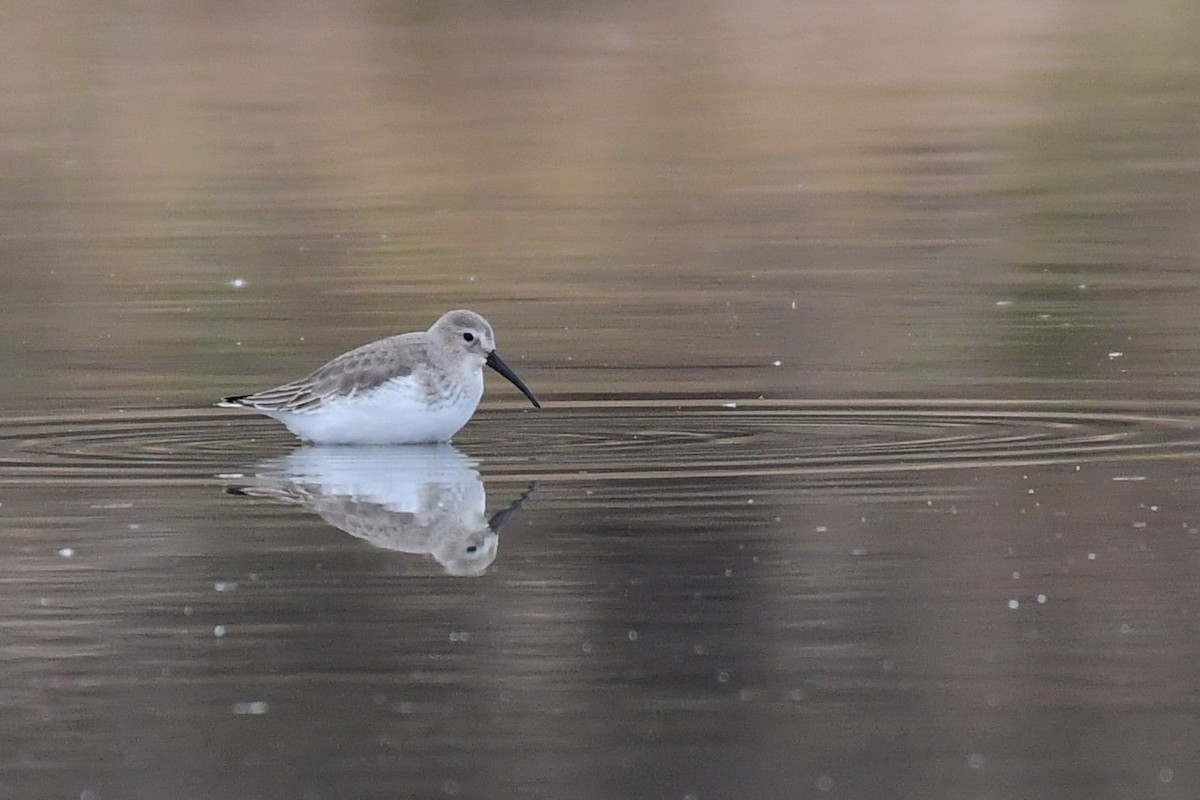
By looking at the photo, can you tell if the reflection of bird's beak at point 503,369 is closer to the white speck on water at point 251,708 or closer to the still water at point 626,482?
the still water at point 626,482

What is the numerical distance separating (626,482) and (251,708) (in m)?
3.33

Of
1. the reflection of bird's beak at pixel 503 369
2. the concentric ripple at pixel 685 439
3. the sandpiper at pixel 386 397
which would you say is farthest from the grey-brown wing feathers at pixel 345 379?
the reflection of bird's beak at pixel 503 369

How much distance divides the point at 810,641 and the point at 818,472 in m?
2.72

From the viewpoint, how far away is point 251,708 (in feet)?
24.0

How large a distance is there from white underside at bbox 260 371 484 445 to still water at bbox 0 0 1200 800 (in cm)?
11

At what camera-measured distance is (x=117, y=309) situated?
54.8 ft

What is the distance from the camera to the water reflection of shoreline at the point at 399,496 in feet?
31.0

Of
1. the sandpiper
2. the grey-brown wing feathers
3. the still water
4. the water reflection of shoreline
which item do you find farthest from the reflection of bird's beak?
the water reflection of shoreline

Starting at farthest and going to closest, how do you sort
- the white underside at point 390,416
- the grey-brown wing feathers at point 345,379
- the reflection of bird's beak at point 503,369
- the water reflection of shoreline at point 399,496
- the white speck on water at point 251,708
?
the reflection of bird's beak at point 503,369
the grey-brown wing feathers at point 345,379
the white underside at point 390,416
the water reflection of shoreline at point 399,496
the white speck on water at point 251,708

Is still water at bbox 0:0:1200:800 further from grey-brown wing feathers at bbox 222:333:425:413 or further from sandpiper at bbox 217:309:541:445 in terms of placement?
grey-brown wing feathers at bbox 222:333:425:413

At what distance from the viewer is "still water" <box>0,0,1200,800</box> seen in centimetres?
705

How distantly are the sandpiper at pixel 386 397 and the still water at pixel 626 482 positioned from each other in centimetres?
13

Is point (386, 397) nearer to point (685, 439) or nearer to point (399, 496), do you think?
point (685, 439)

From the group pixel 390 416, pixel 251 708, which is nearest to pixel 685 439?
pixel 390 416
